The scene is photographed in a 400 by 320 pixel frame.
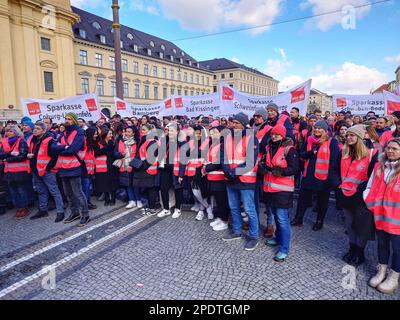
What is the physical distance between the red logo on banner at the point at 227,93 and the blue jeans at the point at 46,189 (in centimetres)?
490

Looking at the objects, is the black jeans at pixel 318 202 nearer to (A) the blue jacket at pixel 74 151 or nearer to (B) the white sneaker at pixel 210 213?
(B) the white sneaker at pixel 210 213

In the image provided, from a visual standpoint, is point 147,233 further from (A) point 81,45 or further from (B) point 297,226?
(A) point 81,45

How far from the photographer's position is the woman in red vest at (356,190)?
331 centimetres

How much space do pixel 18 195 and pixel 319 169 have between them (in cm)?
595

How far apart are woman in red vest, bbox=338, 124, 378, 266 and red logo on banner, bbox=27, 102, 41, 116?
8753 millimetres

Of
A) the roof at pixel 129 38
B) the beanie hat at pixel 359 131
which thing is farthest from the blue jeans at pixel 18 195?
the roof at pixel 129 38

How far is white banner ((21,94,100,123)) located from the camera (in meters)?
8.10

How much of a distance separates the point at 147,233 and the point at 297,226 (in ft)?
8.65

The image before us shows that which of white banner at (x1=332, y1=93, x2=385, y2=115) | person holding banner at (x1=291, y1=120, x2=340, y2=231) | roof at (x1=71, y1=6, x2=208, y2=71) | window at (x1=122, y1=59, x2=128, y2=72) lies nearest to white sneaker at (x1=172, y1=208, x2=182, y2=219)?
person holding banner at (x1=291, y1=120, x2=340, y2=231)

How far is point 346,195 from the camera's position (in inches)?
137

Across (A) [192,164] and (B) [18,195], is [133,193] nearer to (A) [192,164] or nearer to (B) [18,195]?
(A) [192,164]

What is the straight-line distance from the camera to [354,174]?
11.3ft

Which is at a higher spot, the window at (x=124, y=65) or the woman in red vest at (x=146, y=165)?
the window at (x=124, y=65)

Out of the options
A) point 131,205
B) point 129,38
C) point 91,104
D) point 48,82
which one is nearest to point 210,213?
point 131,205
